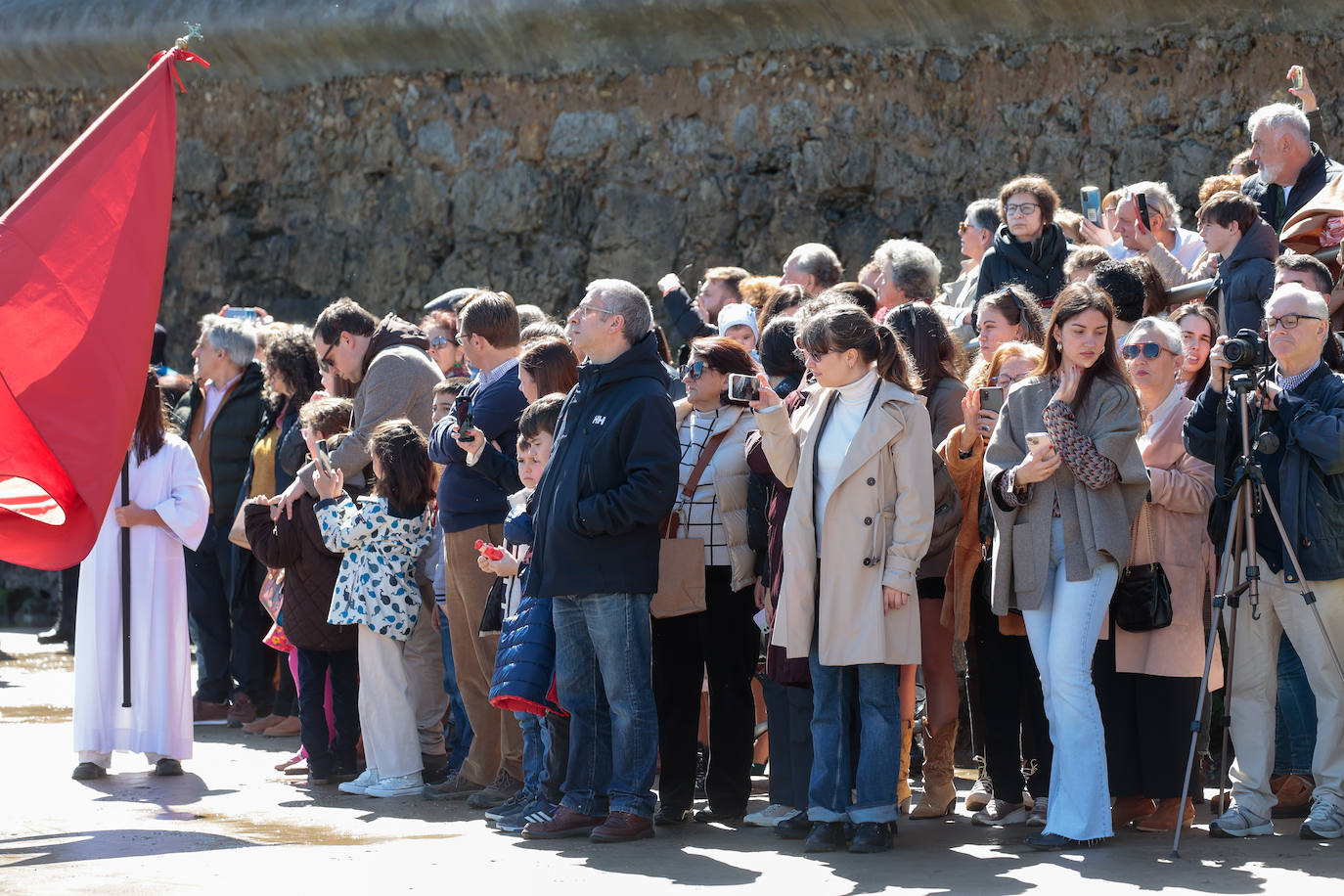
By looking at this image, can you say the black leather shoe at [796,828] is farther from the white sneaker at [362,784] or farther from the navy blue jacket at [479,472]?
the white sneaker at [362,784]

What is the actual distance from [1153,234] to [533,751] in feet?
12.9

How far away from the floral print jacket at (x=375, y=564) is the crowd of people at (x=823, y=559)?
0.01 m

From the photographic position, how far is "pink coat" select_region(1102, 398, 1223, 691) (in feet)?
19.0

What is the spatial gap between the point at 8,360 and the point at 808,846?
3322mm

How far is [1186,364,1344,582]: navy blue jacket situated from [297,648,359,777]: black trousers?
3.77 metres

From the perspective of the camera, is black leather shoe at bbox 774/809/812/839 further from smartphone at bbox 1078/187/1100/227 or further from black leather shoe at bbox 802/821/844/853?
smartphone at bbox 1078/187/1100/227

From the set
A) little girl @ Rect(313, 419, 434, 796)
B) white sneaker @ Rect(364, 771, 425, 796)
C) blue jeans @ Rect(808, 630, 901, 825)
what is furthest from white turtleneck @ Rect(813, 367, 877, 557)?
white sneaker @ Rect(364, 771, 425, 796)

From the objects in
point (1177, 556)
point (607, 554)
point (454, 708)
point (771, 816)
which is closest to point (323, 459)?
point (454, 708)

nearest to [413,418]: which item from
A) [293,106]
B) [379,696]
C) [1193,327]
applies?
[379,696]

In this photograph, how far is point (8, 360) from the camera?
6176mm

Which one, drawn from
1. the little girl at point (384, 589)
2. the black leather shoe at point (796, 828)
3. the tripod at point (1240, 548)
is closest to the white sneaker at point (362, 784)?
the little girl at point (384, 589)

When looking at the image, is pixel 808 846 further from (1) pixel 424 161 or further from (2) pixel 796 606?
(1) pixel 424 161

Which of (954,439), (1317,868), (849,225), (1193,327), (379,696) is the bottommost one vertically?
(1317,868)

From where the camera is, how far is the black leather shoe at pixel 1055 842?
551 cm
